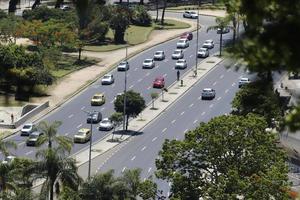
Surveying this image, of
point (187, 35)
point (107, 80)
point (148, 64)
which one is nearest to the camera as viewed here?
point (107, 80)

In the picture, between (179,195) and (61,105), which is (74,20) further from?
(179,195)

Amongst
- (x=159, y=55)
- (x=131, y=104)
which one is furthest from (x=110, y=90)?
(x=159, y=55)

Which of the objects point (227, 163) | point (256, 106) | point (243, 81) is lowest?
point (243, 81)

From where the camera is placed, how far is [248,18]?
40.4 feet

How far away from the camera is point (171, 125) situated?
101000mm

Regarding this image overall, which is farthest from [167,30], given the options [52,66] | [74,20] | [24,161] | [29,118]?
[24,161]

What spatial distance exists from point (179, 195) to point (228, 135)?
477 centimetres

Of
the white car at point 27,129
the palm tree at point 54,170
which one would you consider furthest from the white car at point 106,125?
the palm tree at point 54,170

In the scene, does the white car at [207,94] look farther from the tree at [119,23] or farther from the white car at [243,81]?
the tree at [119,23]

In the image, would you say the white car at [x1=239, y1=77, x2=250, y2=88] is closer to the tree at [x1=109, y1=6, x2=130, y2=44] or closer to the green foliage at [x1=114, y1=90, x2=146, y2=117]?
the green foliage at [x1=114, y1=90, x2=146, y2=117]

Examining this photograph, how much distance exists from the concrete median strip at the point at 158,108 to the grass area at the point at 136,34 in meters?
15.0

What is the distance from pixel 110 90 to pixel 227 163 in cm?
6233

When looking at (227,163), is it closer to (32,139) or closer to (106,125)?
(32,139)

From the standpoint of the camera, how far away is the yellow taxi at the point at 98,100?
4215 inches
